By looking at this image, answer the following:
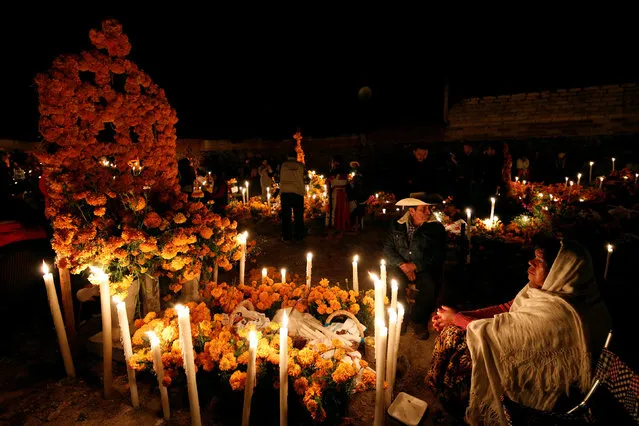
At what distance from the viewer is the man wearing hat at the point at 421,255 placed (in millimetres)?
3822

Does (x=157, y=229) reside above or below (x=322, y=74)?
below

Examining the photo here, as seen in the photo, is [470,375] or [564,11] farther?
[564,11]

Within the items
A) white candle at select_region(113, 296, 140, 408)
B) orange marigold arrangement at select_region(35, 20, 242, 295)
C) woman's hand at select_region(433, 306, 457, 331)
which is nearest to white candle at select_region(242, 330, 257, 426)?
white candle at select_region(113, 296, 140, 408)

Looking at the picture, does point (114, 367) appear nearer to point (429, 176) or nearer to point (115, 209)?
point (115, 209)

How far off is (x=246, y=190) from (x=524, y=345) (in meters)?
9.62

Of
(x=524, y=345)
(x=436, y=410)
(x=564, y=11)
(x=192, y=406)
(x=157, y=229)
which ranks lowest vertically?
(x=436, y=410)

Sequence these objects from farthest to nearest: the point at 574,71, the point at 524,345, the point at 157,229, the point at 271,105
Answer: the point at 271,105
the point at 574,71
the point at 157,229
the point at 524,345

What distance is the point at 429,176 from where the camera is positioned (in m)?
7.05

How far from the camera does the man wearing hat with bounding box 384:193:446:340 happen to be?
3.82 m

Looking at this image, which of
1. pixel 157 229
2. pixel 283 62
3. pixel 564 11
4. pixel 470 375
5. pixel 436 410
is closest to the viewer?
pixel 470 375

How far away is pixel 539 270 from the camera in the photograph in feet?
7.63

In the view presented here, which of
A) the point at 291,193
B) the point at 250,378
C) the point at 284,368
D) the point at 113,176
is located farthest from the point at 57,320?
the point at 291,193

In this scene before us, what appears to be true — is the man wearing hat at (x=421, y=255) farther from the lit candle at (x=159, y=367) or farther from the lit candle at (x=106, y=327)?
the lit candle at (x=106, y=327)

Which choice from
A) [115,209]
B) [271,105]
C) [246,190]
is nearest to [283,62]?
[271,105]
